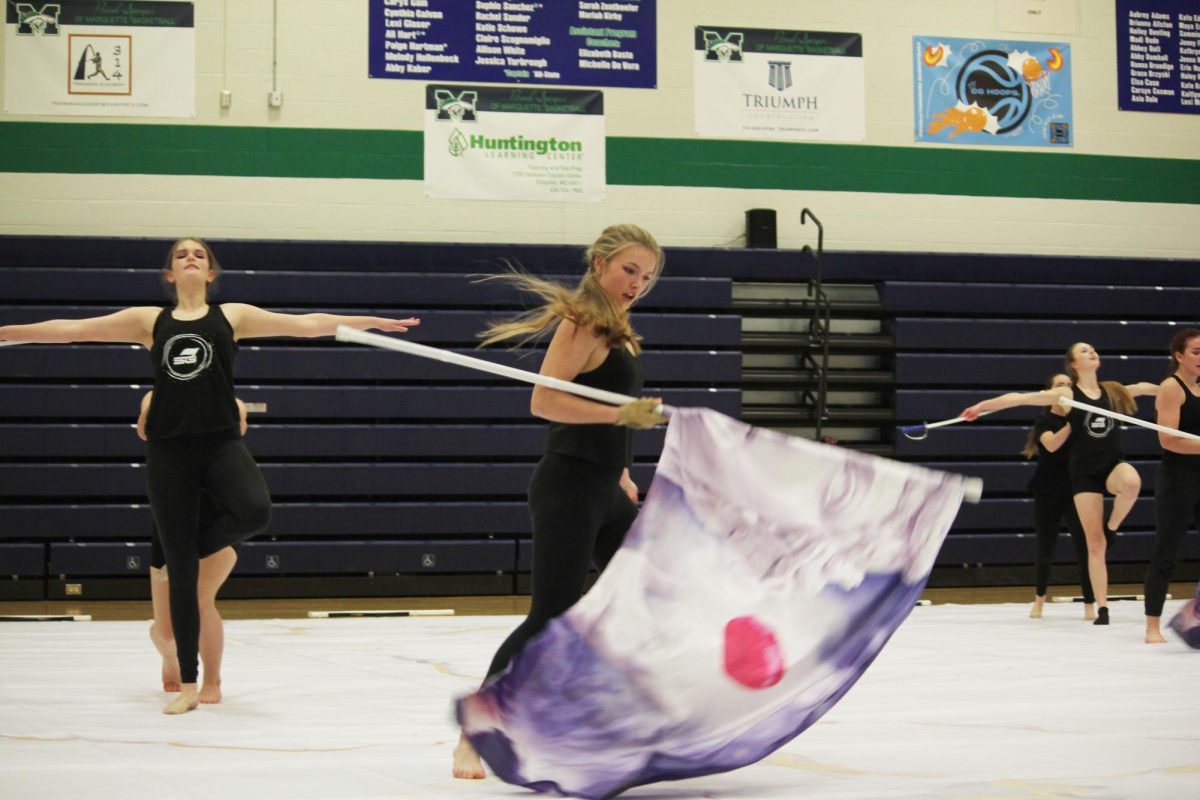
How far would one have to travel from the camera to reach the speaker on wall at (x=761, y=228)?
10.7 m

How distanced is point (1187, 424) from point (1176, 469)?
0.24 metres

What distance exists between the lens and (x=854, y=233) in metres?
11.0

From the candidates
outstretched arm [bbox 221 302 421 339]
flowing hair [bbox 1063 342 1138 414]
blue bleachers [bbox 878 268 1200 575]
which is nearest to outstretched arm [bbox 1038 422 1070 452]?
flowing hair [bbox 1063 342 1138 414]

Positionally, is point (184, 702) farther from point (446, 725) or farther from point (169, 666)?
point (446, 725)

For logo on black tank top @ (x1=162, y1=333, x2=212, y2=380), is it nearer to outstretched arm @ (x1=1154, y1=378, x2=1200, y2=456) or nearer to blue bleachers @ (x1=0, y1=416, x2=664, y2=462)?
outstretched arm @ (x1=1154, y1=378, x2=1200, y2=456)

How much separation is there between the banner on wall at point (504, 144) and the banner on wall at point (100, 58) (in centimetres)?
198

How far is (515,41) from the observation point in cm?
1058

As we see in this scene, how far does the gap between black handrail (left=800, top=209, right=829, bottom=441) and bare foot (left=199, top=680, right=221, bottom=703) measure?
628 cm

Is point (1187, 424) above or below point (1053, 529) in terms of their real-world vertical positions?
above

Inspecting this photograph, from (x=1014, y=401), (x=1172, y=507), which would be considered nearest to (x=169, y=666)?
(x=1014, y=401)

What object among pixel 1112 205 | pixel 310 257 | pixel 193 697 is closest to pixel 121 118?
pixel 310 257

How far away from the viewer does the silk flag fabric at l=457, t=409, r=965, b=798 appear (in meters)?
2.94

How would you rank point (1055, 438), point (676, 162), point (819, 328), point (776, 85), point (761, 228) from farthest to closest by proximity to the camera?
point (776, 85)
point (676, 162)
point (761, 228)
point (819, 328)
point (1055, 438)

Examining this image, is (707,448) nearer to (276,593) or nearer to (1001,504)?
(276,593)
